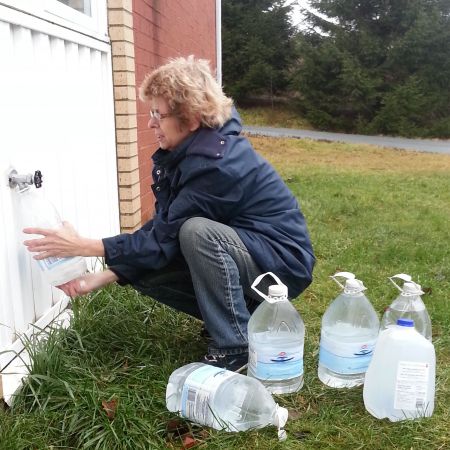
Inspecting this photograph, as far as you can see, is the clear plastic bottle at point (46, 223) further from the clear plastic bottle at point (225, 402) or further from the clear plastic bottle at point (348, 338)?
the clear plastic bottle at point (348, 338)

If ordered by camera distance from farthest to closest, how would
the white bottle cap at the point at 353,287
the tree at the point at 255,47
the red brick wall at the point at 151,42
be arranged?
the tree at the point at 255,47
the red brick wall at the point at 151,42
the white bottle cap at the point at 353,287

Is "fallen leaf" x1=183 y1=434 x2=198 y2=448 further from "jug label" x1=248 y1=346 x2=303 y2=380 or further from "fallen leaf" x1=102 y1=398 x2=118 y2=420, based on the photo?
"jug label" x1=248 y1=346 x2=303 y2=380

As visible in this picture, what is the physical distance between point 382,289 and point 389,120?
2114 centimetres

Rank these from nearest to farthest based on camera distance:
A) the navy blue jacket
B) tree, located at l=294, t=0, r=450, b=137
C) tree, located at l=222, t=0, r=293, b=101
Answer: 1. the navy blue jacket
2. tree, located at l=294, t=0, r=450, b=137
3. tree, located at l=222, t=0, r=293, b=101

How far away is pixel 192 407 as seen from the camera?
2.24m

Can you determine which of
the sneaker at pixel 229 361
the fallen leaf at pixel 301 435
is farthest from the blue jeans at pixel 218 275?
the fallen leaf at pixel 301 435

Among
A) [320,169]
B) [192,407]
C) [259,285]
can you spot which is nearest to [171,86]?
[259,285]

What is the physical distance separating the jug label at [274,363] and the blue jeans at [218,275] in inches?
5.6

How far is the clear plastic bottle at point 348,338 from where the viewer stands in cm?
254

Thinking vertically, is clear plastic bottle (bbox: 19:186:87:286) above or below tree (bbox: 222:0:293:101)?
below

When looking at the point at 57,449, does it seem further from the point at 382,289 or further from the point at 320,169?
the point at 320,169

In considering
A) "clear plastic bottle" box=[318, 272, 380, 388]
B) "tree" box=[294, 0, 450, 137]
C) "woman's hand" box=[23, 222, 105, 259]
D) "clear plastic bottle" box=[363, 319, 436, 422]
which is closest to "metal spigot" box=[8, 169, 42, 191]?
"woman's hand" box=[23, 222, 105, 259]

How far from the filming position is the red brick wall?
441 cm

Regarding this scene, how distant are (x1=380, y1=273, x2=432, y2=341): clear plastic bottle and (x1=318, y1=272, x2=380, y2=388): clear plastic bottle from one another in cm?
11
